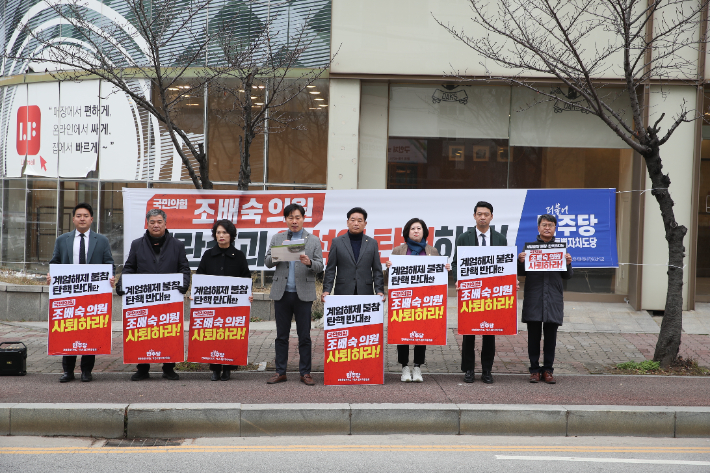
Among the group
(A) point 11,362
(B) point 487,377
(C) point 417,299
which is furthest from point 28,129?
(B) point 487,377

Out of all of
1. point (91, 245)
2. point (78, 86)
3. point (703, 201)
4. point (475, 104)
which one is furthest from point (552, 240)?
point (78, 86)

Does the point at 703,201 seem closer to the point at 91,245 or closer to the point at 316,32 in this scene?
the point at 316,32

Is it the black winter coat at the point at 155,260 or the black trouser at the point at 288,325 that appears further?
the black winter coat at the point at 155,260

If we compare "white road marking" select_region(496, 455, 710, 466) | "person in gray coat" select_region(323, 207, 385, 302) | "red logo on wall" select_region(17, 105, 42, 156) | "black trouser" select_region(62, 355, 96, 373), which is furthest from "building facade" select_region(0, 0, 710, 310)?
"white road marking" select_region(496, 455, 710, 466)

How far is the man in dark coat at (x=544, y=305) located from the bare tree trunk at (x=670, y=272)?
1.51m

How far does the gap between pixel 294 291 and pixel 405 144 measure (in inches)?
271

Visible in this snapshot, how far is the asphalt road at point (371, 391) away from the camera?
649cm

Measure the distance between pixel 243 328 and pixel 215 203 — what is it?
224 cm

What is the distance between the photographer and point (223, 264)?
7.59 metres

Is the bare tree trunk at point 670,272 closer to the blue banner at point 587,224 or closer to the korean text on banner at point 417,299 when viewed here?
the blue banner at point 587,224

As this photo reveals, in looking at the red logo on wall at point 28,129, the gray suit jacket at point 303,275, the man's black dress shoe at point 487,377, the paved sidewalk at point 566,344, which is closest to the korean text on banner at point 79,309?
the paved sidewalk at point 566,344

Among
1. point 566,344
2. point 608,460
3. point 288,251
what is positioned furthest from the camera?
point 566,344

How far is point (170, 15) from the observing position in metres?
9.91

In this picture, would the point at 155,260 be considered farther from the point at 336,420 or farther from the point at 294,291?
the point at 336,420
